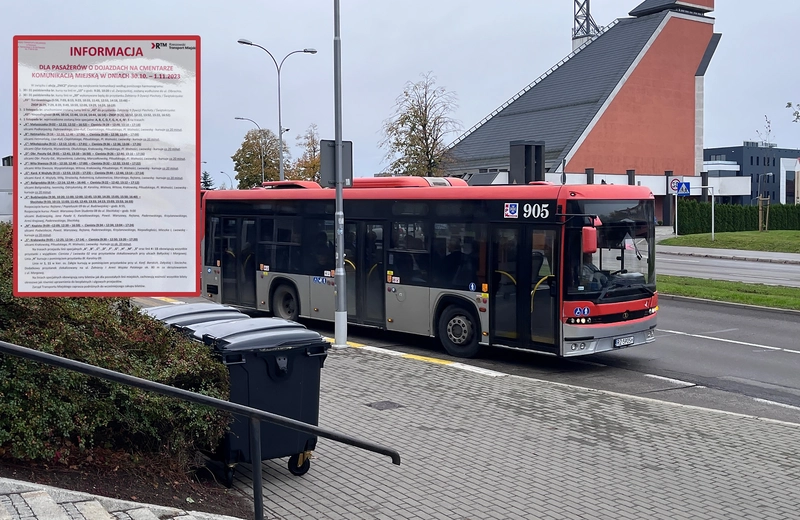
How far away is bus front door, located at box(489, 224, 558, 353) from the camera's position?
12.8 meters

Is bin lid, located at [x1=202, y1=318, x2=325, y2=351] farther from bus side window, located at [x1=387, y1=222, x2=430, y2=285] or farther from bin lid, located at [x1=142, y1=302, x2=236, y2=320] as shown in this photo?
Result: bus side window, located at [x1=387, y1=222, x2=430, y2=285]

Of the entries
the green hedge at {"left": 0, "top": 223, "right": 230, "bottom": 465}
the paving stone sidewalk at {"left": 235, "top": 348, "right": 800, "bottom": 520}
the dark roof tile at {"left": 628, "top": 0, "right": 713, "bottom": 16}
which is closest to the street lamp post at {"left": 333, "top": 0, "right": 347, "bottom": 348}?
the paving stone sidewalk at {"left": 235, "top": 348, "right": 800, "bottom": 520}

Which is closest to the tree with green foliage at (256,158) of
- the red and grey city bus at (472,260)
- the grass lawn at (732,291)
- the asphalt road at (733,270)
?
the asphalt road at (733,270)

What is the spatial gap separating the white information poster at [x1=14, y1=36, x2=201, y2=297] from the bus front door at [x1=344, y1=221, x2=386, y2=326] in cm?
972

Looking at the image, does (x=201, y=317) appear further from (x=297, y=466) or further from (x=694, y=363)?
(x=694, y=363)

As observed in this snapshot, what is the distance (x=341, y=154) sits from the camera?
15.1 metres

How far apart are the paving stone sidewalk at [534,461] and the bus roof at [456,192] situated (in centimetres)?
301

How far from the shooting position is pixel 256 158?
236ft

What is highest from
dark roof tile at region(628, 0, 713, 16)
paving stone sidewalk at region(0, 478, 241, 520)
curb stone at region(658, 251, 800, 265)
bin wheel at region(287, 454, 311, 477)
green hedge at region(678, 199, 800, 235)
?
dark roof tile at region(628, 0, 713, 16)

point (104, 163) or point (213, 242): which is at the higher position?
point (104, 163)

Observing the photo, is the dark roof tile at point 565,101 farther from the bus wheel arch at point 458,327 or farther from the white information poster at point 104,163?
the white information poster at point 104,163

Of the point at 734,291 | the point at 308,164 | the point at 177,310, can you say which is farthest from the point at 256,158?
the point at 177,310

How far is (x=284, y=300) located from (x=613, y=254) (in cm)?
741

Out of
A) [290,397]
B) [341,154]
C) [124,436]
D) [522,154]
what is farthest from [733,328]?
[124,436]
